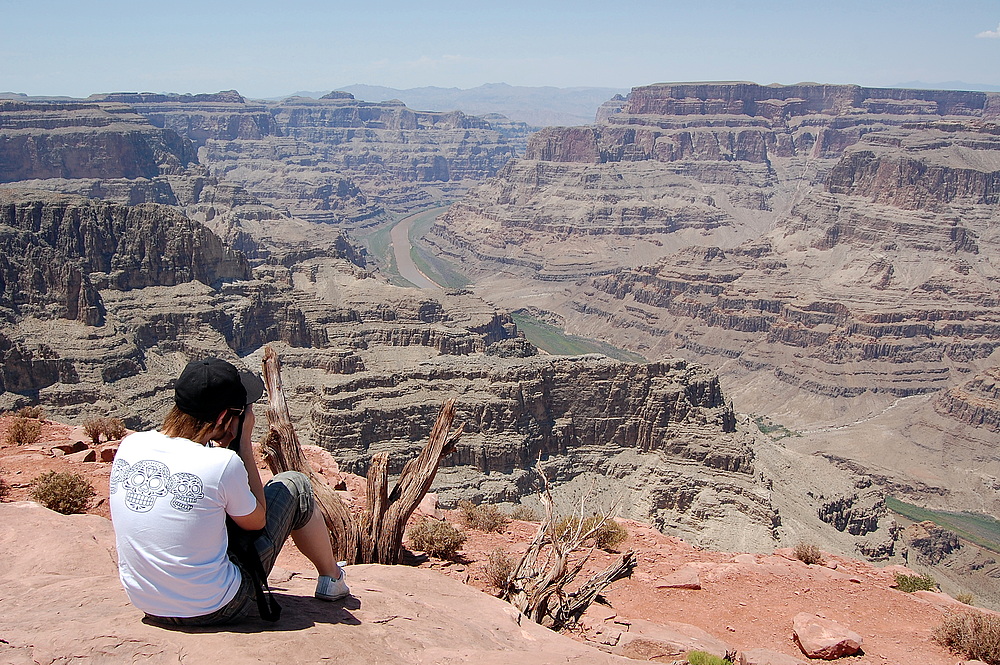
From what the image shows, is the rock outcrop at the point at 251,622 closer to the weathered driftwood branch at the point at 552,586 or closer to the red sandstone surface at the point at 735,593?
the weathered driftwood branch at the point at 552,586

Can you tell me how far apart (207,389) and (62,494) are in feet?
25.4

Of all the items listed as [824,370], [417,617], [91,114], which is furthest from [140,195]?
[417,617]

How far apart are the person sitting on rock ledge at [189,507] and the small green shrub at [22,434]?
1460cm

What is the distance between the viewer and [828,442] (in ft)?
307

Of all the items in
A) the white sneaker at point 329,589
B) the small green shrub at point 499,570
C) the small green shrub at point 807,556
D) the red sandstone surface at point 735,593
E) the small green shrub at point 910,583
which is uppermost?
the white sneaker at point 329,589

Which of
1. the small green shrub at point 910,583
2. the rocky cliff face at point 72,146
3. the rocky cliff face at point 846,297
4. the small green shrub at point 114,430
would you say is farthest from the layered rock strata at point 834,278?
the small green shrub at point 114,430

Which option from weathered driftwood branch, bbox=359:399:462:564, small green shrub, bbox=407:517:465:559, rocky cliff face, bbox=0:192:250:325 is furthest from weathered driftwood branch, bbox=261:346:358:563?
rocky cliff face, bbox=0:192:250:325

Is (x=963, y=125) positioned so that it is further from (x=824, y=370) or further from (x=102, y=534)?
(x=102, y=534)

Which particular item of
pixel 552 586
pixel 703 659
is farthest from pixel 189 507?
pixel 703 659

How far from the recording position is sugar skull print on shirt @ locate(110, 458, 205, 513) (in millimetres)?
7355

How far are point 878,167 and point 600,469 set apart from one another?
5448 inches

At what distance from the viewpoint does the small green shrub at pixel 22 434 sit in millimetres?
19734

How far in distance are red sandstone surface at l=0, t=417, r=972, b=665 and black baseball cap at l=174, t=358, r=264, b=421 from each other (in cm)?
518

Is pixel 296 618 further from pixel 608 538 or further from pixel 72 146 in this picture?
pixel 72 146
